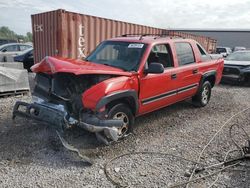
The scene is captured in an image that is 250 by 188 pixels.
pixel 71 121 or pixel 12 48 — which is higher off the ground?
pixel 12 48

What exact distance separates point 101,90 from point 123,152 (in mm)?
1113

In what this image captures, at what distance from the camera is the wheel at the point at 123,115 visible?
4172 millimetres

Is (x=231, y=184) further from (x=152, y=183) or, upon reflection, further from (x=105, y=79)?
(x=105, y=79)

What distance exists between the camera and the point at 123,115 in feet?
14.4

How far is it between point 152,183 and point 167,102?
246 cm

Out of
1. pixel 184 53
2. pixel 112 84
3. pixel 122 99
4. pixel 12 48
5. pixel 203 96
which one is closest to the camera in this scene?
pixel 112 84

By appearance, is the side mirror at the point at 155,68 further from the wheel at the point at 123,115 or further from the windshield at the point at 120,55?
the wheel at the point at 123,115

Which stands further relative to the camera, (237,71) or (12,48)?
(12,48)

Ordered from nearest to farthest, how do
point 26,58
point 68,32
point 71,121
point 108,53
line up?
point 71,121 < point 108,53 < point 68,32 < point 26,58

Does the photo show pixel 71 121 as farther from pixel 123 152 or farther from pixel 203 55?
pixel 203 55

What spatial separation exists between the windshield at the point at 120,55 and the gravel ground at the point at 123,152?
4.46ft

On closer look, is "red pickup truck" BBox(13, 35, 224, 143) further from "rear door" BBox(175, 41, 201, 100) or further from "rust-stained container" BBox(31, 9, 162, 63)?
"rust-stained container" BBox(31, 9, 162, 63)

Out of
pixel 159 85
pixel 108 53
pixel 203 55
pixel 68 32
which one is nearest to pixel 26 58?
pixel 68 32

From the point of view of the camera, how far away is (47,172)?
137 inches
